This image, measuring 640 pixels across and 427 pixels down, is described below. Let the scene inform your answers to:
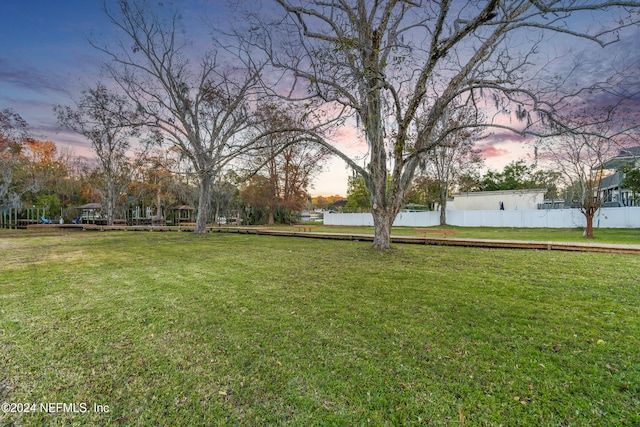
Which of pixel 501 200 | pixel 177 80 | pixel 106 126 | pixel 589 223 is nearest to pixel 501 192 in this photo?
pixel 501 200

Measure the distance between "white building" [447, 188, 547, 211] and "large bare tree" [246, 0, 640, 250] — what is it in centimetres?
2023

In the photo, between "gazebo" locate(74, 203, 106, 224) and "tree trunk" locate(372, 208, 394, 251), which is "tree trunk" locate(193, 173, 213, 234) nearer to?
"tree trunk" locate(372, 208, 394, 251)

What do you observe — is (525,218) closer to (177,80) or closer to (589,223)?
(589,223)

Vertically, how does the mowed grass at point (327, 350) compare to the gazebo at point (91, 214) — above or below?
below

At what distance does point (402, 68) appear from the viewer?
7750mm

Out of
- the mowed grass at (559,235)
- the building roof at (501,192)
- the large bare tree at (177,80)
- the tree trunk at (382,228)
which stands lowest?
the mowed grass at (559,235)

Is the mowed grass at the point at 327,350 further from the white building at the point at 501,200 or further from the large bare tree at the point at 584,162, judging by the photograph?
the white building at the point at 501,200

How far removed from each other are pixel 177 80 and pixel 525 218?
23.7 metres

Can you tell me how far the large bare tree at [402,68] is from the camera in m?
6.51

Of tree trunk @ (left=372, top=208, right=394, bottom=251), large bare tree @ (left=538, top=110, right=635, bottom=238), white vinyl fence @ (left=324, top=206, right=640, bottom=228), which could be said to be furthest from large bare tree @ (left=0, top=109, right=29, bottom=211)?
large bare tree @ (left=538, top=110, right=635, bottom=238)

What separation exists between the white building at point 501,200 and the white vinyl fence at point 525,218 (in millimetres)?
4327

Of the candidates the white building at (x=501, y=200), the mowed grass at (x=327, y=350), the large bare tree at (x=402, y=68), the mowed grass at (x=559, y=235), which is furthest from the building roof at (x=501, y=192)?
the mowed grass at (x=327, y=350)

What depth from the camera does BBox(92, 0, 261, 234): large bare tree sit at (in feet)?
42.9

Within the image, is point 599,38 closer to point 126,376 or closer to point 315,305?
point 315,305
